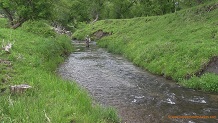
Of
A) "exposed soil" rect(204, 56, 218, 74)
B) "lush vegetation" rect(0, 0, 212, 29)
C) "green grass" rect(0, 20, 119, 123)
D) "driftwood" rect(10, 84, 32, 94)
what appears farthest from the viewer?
"lush vegetation" rect(0, 0, 212, 29)

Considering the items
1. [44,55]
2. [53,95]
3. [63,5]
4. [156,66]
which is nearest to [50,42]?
[44,55]

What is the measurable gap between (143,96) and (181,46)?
9.35m

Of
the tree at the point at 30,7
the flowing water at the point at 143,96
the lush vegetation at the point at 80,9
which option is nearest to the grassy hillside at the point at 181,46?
the flowing water at the point at 143,96

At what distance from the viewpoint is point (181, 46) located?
22.1 meters

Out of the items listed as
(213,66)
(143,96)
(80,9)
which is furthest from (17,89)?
(80,9)

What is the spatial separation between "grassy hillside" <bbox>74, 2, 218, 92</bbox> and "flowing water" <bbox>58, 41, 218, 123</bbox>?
1075mm

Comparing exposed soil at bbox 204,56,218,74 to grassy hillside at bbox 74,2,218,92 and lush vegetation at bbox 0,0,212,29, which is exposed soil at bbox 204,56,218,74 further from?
lush vegetation at bbox 0,0,212,29

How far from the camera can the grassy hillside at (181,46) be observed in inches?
702

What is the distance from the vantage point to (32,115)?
26.7 feet

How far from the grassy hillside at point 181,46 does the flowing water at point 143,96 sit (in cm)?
107

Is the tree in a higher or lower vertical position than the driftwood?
higher

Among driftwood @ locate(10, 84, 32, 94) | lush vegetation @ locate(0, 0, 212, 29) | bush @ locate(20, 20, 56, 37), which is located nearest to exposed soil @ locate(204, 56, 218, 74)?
driftwood @ locate(10, 84, 32, 94)

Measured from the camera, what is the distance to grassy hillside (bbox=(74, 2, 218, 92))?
17.8 metres

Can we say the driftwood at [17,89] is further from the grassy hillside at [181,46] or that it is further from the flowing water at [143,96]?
the grassy hillside at [181,46]
